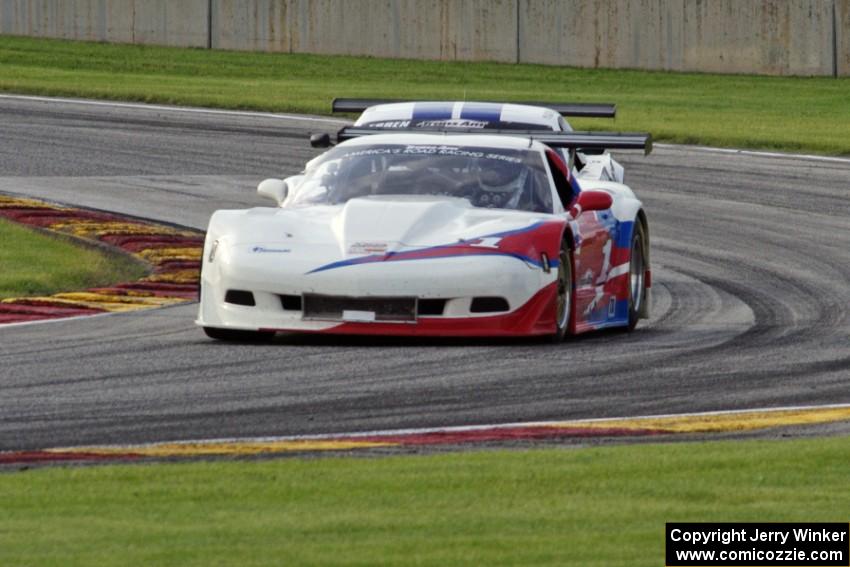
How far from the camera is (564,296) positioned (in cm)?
1166

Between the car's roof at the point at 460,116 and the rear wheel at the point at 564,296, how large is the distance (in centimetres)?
367

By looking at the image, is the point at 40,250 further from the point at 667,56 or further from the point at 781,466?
the point at 667,56

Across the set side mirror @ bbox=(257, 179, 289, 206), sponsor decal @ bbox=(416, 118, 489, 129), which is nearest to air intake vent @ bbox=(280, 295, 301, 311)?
side mirror @ bbox=(257, 179, 289, 206)

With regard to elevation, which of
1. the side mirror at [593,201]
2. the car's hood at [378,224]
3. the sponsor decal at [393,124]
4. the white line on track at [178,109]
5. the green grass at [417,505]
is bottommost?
the green grass at [417,505]

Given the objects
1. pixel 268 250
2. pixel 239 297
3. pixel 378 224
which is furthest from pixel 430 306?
pixel 239 297

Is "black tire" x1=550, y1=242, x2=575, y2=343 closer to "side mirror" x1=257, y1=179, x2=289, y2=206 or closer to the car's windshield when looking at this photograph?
the car's windshield

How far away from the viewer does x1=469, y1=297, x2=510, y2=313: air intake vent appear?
11080mm

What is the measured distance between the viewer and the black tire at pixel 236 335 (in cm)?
1127

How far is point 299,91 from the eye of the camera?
32.6 m

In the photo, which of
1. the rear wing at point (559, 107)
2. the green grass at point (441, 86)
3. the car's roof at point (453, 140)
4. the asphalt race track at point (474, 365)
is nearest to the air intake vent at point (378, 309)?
the asphalt race track at point (474, 365)

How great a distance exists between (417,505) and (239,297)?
470 centimetres

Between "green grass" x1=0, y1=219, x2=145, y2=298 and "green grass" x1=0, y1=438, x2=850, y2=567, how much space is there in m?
6.75

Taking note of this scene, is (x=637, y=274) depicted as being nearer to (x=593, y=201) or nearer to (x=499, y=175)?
(x=593, y=201)

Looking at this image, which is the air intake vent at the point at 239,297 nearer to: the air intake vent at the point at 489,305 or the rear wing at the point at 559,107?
the air intake vent at the point at 489,305
